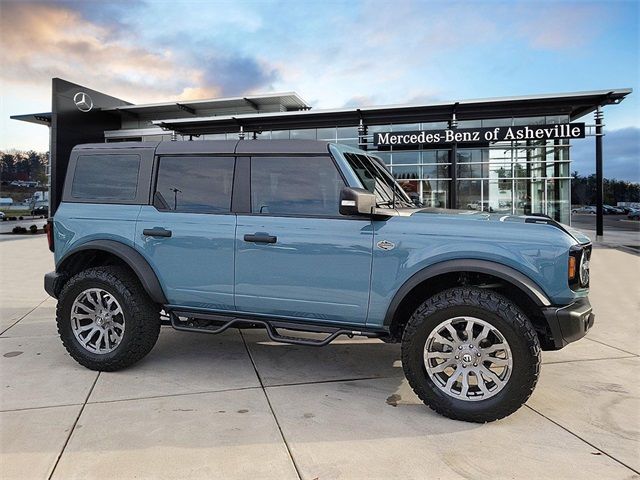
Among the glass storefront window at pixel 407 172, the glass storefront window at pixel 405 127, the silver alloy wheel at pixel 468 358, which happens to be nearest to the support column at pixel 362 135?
the glass storefront window at pixel 405 127

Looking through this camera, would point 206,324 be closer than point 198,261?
No

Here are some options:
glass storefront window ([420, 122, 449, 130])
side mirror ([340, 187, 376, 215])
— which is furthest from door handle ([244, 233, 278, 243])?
glass storefront window ([420, 122, 449, 130])

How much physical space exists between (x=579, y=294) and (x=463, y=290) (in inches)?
31.4

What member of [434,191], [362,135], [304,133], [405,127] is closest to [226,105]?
[304,133]

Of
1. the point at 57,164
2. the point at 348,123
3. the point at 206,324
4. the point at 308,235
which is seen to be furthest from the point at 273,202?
the point at 57,164

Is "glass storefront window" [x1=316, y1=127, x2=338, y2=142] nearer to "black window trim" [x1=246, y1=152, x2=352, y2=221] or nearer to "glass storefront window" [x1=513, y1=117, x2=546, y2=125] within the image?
"glass storefront window" [x1=513, y1=117, x2=546, y2=125]

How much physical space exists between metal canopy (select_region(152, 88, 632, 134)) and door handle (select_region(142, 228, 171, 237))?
58.0ft

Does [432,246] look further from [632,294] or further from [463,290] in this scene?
[632,294]

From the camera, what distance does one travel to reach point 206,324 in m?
4.38

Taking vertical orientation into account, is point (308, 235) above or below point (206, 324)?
above

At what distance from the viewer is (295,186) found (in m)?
3.97

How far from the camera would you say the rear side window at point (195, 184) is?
415 cm

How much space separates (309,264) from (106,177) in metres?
2.17

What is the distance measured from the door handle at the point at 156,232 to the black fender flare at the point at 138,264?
216 millimetres
